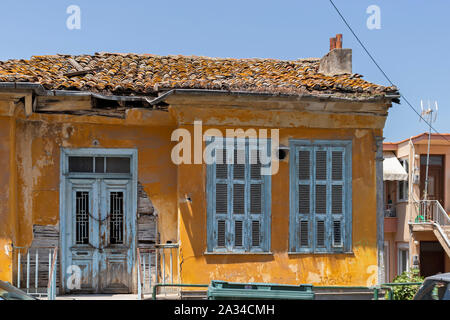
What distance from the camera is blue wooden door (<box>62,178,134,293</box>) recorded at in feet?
33.7

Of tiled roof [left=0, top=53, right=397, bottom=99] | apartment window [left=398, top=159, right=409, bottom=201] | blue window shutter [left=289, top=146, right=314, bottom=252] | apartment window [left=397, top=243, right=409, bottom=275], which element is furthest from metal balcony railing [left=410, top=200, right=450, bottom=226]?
blue window shutter [left=289, top=146, right=314, bottom=252]

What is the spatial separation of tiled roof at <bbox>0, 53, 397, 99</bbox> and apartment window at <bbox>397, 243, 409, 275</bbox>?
13.2 m

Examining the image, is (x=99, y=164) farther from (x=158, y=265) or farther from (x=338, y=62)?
(x=338, y=62)

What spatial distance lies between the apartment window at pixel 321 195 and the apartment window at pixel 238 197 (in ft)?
1.67

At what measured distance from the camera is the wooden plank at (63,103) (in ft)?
32.6

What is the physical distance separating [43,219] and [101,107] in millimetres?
2065

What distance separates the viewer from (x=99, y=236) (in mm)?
10383

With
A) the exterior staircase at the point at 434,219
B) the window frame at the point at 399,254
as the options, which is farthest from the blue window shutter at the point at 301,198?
the window frame at the point at 399,254

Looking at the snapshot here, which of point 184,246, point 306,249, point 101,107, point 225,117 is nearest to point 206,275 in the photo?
point 184,246

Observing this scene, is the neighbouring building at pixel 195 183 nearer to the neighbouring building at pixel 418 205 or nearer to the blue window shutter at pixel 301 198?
the blue window shutter at pixel 301 198
